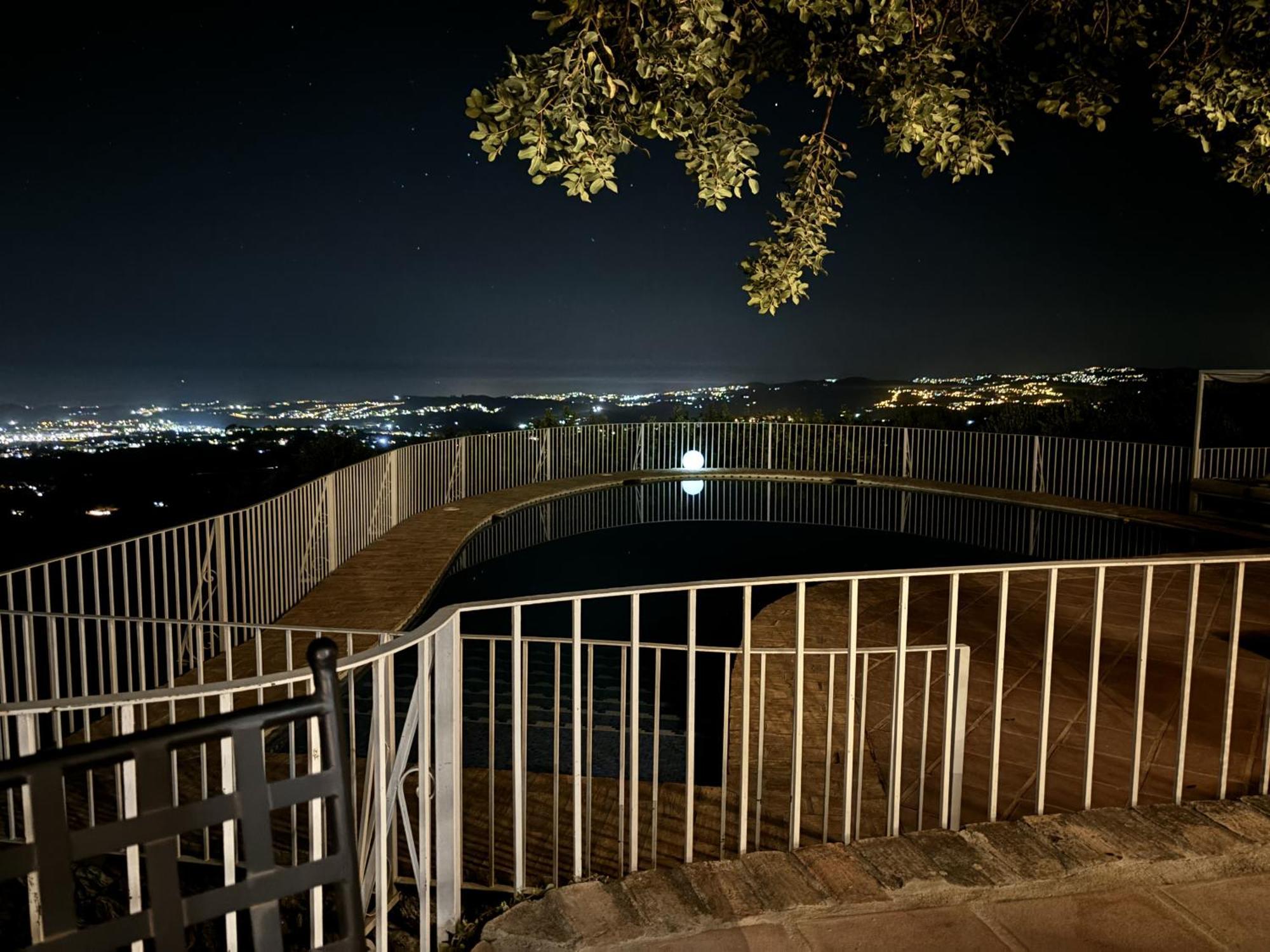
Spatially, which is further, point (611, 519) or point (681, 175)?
point (611, 519)

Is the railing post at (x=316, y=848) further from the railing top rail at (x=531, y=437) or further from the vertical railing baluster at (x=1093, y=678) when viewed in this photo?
the railing top rail at (x=531, y=437)

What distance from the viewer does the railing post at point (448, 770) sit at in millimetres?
2289

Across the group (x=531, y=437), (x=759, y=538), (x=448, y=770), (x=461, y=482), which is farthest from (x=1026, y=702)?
(x=531, y=437)

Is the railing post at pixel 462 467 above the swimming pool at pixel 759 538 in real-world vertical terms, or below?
above

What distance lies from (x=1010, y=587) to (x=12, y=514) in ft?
37.1

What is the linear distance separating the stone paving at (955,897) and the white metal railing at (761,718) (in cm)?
17

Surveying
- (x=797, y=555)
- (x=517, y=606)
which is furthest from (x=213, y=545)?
(x=797, y=555)

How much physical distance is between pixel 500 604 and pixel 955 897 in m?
1.52

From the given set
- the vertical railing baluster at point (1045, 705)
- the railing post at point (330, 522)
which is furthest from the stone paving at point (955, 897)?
the railing post at point (330, 522)

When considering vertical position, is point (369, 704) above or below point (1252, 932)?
below

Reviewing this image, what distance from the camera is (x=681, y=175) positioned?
441 centimetres

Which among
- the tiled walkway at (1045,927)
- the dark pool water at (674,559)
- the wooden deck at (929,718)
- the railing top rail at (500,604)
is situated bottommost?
the dark pool water at (674,559)

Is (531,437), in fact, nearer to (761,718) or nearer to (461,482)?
(461,482)

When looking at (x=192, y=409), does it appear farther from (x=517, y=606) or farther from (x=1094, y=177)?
(x=517, y=606)
